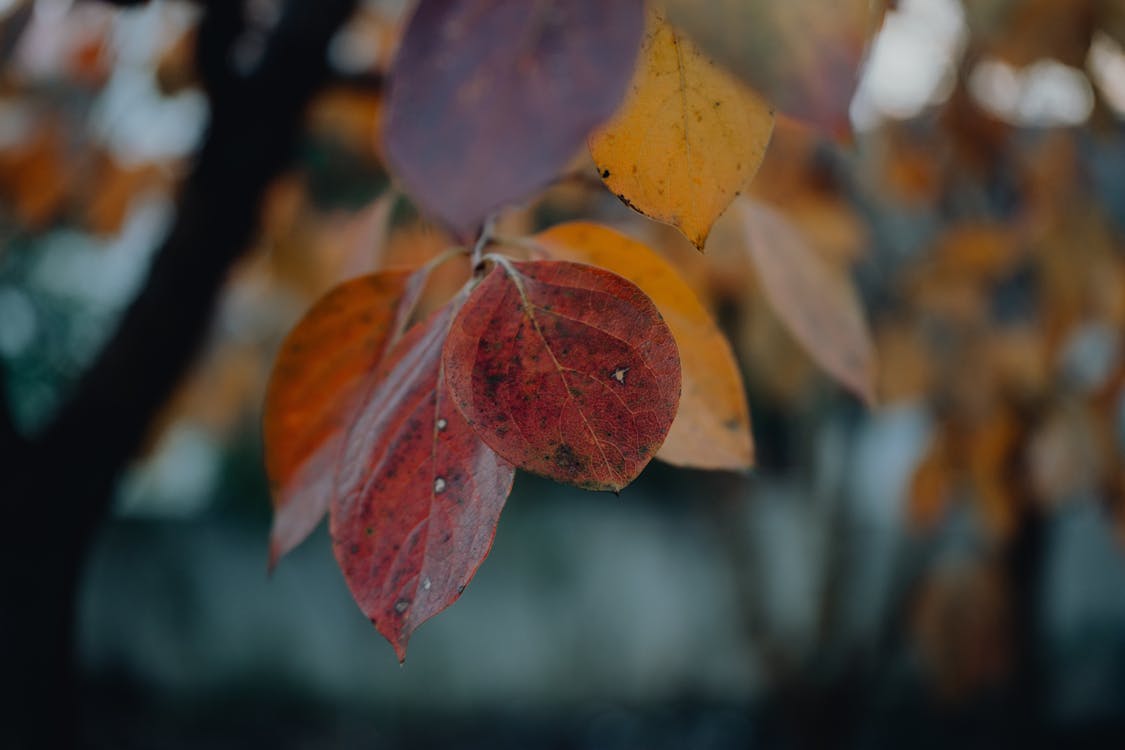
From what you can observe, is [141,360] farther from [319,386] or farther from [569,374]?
[569,374]

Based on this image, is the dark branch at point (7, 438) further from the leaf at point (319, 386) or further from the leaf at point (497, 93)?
the leaf at point (497, 93)

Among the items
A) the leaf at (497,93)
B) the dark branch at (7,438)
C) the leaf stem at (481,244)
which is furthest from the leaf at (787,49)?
the dark branch at (7,438)

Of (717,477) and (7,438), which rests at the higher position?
(7,438)

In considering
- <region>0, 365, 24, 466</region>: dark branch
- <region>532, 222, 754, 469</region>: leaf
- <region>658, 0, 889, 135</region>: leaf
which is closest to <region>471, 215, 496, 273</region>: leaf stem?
<region>532, 222, 754, 469</region>: leaf

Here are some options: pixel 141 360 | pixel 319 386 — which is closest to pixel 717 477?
pixel 141 360

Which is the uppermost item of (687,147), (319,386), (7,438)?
(687,147)
